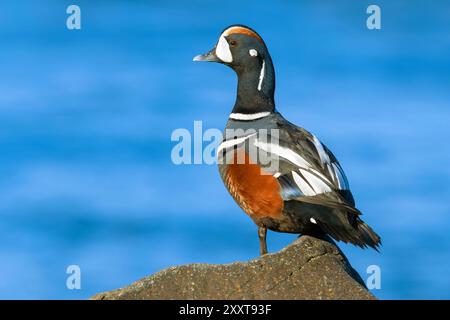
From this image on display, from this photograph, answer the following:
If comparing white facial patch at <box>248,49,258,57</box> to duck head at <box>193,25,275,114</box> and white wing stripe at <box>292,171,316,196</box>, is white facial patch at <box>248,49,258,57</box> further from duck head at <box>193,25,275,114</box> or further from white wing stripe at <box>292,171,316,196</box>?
white wing stripe at <box>292,171,316,196</box>

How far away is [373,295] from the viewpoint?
11930mm

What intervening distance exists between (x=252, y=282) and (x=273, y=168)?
200 centimetres

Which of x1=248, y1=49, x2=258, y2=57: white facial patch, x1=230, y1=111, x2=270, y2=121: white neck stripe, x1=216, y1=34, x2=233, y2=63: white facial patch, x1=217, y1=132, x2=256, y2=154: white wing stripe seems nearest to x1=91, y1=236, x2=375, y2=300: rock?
x1=217, y1=132, x2=256, y2=154: white wing stripe

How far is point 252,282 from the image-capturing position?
11.9m

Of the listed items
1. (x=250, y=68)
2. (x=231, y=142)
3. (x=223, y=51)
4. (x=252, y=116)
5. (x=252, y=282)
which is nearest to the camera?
(x=252, y=282)

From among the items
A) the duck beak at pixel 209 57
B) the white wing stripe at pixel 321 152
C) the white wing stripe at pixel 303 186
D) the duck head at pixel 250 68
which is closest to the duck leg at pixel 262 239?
the white wing stripe at pixel 303 186

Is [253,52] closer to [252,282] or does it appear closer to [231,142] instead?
[231,142]

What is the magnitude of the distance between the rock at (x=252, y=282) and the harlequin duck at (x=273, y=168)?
3.15ft

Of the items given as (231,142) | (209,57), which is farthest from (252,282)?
(209,57)

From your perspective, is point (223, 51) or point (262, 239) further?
point (223, 51)

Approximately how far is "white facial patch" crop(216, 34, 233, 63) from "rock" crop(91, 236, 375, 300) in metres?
3.39

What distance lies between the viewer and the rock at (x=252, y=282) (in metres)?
11.7
